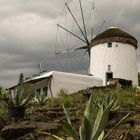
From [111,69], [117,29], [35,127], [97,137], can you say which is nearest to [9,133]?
[35,127]

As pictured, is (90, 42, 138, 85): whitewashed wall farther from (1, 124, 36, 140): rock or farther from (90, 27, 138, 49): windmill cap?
(1, 124, 36, 140): rock

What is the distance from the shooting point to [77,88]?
29.9m

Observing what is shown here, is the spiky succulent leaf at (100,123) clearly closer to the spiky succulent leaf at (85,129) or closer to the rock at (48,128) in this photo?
the spiky succulent leaf at (85,129)

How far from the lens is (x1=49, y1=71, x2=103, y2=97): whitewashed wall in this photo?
A: 95.4 feet

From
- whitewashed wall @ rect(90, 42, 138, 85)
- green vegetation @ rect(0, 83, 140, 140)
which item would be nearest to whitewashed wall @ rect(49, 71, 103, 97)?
whitewashed wall @ rect(90, 42, 138, 85)

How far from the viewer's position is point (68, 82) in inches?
1169

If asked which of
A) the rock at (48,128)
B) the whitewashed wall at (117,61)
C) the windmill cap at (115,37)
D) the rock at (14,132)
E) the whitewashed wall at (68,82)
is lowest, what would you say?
the rock at (14,132)

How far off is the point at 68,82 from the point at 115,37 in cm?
882

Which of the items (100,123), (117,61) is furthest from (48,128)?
(117,61)

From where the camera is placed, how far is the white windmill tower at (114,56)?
3500 centimetres

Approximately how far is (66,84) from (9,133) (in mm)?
20563

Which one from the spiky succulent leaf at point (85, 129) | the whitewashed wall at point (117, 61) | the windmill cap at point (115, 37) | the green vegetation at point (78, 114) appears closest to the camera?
the spiky succulent leaf at point (85, 129)

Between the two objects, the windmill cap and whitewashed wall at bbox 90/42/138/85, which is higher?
the windmill cap

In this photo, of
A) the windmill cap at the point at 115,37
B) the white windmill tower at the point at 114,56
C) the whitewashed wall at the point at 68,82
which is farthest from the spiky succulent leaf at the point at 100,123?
the windmill cap at the point at 115,37
